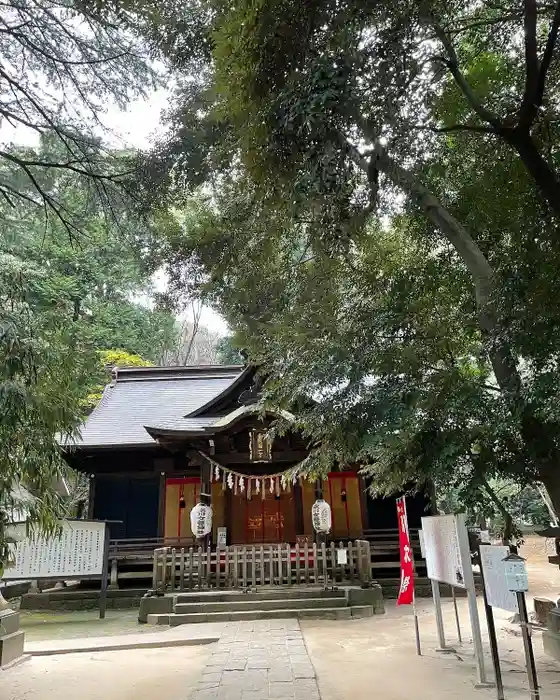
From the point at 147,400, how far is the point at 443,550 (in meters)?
12.1

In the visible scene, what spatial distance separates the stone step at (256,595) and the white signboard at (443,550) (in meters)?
3.26

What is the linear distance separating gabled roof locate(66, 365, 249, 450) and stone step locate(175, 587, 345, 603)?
14.3ft

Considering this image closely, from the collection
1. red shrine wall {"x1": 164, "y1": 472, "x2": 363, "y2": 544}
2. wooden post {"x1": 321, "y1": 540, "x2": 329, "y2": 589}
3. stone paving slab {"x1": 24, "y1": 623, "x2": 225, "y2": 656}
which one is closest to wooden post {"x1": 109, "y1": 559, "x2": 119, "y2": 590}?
red shrine wall {"x1": 164, "y1": 472, "x2": 363, "y2": 544}

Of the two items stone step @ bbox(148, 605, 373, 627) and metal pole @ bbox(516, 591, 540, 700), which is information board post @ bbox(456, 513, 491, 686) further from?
stone step @ bbox(148, 605, 373, 627)

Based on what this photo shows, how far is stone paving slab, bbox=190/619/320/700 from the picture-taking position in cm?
443

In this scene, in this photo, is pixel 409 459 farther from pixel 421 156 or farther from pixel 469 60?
pixel 469 60

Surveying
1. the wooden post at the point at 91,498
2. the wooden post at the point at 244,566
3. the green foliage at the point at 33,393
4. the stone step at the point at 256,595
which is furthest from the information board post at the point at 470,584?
the wooden post at the point at 91,498

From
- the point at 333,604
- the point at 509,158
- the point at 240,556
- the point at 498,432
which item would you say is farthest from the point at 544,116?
the point at 240,556

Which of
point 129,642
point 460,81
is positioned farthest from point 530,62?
point 129,642

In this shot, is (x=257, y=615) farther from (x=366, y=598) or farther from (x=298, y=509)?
(x=298, y=509)

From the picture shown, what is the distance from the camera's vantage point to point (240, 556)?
9508 millimetres

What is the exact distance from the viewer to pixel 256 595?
889 centimetres

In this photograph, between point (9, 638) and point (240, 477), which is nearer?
point (9, 638)

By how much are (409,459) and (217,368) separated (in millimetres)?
13236
